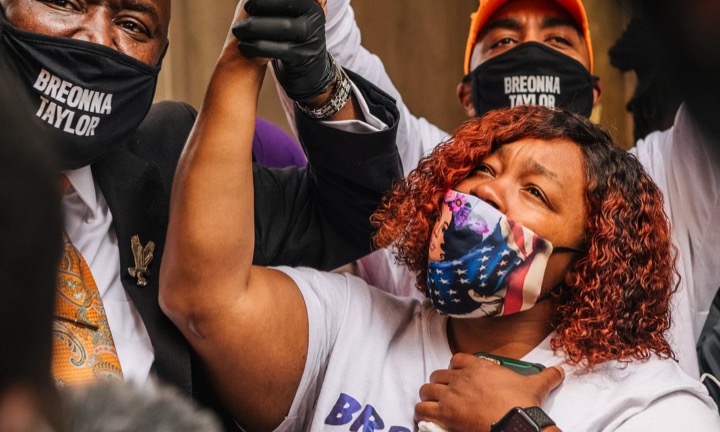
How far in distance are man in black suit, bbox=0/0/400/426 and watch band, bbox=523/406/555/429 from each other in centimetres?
57

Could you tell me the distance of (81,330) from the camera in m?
1.69

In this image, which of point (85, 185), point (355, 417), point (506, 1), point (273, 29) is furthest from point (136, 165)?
point (506, 1)

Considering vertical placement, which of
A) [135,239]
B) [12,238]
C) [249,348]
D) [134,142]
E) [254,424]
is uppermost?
[12,238]

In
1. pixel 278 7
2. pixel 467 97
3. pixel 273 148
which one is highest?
pixel 278 7

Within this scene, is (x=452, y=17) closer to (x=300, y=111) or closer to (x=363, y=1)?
(x=363, y=1)

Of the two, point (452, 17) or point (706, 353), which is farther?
point (452, 17)

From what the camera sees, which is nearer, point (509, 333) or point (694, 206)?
point (509, 333)

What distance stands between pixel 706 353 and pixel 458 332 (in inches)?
34.8

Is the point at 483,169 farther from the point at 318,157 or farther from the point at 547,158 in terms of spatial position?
the point at 318,157

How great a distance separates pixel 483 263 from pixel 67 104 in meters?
0.83

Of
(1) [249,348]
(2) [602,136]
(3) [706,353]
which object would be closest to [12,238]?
(1) [249,348]

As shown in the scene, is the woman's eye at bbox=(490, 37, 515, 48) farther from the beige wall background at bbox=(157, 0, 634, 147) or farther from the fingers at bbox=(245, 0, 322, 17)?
the fingers at bbox=(245, 0, 322, 17)

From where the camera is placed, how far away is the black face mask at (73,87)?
1.69m

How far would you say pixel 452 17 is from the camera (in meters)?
4.33
